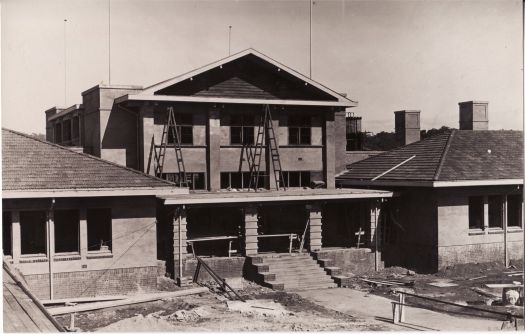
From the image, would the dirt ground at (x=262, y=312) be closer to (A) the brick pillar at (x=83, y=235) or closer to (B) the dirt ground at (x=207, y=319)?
(B) the dirt ground at (x=207, y=319)

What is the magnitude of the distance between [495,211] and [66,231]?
A: 17.8m

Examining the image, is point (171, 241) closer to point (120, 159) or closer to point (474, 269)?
point (120, 159)

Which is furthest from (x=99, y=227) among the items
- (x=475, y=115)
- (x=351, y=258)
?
(x=475, y=115)

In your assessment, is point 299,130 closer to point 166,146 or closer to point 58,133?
point 166,146

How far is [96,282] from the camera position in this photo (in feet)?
67.5

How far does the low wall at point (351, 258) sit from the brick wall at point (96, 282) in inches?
274

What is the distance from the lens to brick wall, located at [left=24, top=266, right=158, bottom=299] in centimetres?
1984

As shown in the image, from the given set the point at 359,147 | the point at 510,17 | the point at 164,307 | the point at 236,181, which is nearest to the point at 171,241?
the point at 164,307

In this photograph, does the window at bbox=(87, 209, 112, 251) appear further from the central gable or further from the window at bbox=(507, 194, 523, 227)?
the window at bbox=(507, 194, 523, 227)

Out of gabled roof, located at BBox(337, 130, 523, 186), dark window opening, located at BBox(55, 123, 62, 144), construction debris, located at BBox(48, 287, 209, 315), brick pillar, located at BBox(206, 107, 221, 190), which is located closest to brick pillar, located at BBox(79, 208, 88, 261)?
construction debris, located at BBox(48, 287, 209, 315)

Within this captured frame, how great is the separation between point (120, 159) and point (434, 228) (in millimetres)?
14133

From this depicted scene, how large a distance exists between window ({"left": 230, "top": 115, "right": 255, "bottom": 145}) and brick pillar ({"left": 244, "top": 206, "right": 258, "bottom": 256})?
5.52m

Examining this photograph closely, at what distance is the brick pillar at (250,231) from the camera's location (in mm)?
23484

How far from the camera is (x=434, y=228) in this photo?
24.9m
